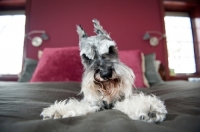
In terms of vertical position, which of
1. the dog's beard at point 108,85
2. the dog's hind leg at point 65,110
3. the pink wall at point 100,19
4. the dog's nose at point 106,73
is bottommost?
the dog's hind leg at point 65,110

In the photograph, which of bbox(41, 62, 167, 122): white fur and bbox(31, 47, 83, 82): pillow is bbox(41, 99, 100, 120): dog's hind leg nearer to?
bbox(41, 62, 167, 122): white fur

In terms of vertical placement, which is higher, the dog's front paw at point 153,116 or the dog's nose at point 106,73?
the dog's nose at point 106,73

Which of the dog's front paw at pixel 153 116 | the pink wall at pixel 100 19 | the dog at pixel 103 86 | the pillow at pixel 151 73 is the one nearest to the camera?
the dog's front paw at pixel 153 116

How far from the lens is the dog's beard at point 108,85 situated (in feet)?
3.29

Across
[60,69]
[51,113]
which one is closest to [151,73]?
[60,69]

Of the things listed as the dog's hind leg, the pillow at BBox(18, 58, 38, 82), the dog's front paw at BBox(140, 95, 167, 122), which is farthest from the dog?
the pillow at BBox(18, 58, 38, 82)

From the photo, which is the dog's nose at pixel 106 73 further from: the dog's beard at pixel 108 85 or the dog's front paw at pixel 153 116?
the dog's front paw at pixel 153 116

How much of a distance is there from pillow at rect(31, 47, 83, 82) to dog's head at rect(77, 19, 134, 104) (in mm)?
586

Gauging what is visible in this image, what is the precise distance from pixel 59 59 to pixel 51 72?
0.19m

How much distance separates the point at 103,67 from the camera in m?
1.00

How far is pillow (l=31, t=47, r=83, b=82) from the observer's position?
1.76m

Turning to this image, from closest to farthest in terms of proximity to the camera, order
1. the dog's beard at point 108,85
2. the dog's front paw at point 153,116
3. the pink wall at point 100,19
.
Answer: the dog's front paw at point 153,116 → the dog's beard at point 108,85 → the pink wall at point 100,19

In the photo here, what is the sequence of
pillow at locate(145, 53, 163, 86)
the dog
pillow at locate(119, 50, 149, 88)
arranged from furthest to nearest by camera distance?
1. pillow at locate(145, 53, 163, 86)
2. pillow at locate(119, 50, 149, 88)
3. the dog

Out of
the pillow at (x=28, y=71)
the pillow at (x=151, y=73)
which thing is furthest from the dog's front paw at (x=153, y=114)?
the pillow at (x=28, y=71)
